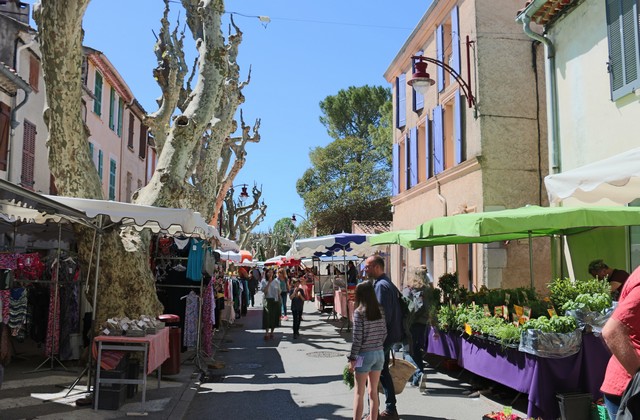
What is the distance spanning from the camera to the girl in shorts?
5734mm

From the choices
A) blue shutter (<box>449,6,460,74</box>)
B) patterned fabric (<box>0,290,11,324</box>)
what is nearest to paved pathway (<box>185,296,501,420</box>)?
patterned fabric (<box>0,290,11,324</box>)

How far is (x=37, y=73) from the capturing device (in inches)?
641

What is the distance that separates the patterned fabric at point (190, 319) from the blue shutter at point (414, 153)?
37.1ft

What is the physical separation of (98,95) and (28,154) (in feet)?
20.9

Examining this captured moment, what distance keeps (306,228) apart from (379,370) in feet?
151

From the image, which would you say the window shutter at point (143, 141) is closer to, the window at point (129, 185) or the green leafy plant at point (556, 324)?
the window at point (129, 185)

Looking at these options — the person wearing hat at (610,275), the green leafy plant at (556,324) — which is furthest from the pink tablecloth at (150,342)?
the person wearing hat at (610,275)

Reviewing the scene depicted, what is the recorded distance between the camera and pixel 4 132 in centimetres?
1427

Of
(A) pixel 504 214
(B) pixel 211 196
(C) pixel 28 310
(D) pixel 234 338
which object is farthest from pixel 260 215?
(A) pixel 504 214

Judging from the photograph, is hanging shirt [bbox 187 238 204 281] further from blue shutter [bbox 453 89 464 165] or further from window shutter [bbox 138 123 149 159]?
window shutter [bbox 138 123 149 159]

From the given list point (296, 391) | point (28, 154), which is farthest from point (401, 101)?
point (296, 391)

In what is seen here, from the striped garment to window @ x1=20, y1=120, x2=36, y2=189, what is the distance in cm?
1272

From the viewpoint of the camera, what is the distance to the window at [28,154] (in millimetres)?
15461

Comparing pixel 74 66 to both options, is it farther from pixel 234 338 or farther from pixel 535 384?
pixel 234 338
